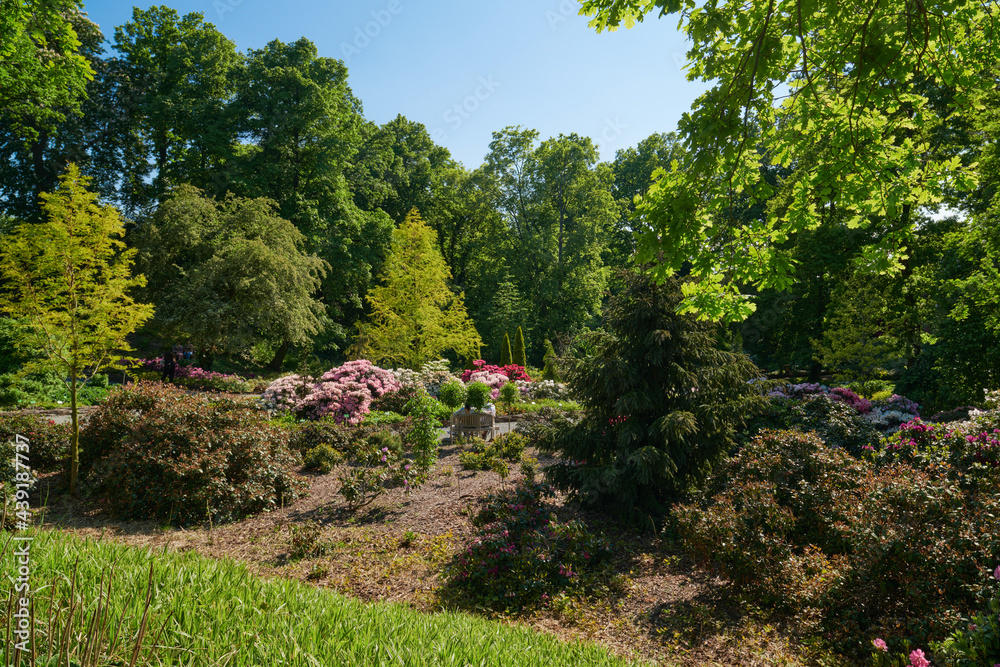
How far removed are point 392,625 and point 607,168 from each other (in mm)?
31666

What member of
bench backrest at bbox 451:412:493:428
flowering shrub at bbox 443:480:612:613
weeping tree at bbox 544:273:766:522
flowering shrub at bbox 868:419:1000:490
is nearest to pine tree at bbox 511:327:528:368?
bench backrest at bbox 451:412:493:428

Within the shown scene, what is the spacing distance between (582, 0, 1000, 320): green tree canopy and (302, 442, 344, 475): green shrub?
23.4 ft

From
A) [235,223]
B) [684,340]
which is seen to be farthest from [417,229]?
[684,340]

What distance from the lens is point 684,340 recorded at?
21.4ft

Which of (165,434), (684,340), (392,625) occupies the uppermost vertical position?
(684,340)

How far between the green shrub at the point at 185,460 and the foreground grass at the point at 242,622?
3.22 metres

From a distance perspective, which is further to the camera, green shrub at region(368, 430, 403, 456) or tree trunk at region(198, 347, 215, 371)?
tree trunk at region(198, 347, 215, 371)

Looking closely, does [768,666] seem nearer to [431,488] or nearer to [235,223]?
[431,488]

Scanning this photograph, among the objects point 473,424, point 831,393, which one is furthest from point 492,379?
point 831,393

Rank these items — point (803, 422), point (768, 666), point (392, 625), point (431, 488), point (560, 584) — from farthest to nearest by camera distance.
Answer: point (803, 422) < point (431, 488) < point (560, 584) < point (768, 666) < point (392, 625)

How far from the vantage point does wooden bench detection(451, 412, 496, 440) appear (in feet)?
38.7

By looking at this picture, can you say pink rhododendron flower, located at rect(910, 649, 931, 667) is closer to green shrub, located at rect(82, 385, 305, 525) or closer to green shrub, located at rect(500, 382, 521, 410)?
green shrub, located at rect(82, 385, 305, 525)

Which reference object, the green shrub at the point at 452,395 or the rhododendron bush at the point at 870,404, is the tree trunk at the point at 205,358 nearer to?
the green shrub at the point at 452,395

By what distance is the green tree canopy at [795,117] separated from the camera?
3.64m
